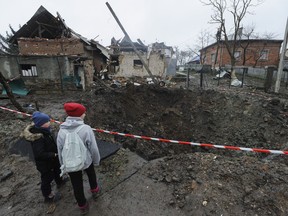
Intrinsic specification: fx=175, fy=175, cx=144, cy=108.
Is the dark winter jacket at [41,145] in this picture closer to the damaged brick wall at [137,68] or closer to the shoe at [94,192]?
the shoe at [94,192]

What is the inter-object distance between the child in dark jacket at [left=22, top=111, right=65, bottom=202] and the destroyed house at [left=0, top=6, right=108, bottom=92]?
10015mm

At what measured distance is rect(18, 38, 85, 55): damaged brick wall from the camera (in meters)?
12.2

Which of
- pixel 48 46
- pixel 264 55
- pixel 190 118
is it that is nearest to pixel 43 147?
pixel 190 118

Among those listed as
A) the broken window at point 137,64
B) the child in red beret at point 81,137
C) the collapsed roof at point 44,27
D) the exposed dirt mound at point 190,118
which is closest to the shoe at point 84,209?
the child in red beret at point 81,137

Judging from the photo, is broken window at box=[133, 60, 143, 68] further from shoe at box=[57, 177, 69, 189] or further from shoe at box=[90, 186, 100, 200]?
shoe at box=[90, 186, 100, 200]

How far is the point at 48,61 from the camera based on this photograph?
11.6 meters

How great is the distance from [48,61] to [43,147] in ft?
35.6

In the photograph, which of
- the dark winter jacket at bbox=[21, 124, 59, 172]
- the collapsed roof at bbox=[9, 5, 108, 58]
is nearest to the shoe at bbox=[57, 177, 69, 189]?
the dark winter jacket at bbox=[21, 124, 59, 172]

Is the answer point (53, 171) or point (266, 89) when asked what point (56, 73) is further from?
point (266, 89)

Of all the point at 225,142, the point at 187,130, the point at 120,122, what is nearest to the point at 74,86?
the point at 120,122

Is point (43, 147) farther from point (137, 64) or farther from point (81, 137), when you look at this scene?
point (137, 64)

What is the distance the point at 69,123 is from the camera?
226cm

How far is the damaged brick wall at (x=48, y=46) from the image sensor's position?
12241 mm

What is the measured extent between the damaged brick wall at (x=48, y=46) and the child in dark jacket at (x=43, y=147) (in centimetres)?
1175
